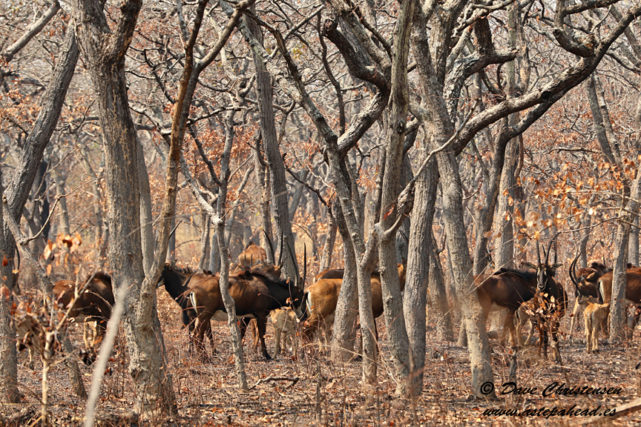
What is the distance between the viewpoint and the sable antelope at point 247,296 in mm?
12656

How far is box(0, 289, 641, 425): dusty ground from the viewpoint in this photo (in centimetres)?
728

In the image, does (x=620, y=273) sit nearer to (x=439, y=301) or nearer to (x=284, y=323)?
(x=439, y=301)

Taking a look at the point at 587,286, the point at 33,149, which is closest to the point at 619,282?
the point at 587,286

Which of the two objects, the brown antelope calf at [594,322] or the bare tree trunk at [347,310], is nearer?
the bare tree trunk at [347,310]

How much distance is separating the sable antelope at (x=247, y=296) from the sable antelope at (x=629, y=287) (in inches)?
228

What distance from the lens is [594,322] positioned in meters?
12.8

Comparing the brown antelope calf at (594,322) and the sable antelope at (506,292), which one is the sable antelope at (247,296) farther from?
the brown antelope calf at (594,322)

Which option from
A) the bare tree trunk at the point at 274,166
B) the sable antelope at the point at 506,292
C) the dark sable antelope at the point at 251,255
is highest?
the bare tree trunk at the point at 274,166

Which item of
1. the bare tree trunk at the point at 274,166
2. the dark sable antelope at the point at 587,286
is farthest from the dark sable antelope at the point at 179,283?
the dark sable antelope at the point at 587,286

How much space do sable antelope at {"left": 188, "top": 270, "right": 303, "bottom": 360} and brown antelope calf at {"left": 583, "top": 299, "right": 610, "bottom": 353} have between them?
4.92 m

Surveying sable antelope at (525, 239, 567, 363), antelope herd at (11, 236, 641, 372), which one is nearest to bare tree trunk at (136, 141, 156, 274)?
antelope herd at (11, 236, 641, 372)

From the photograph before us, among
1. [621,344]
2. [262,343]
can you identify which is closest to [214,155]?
[262,343]

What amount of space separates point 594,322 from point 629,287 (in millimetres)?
1503

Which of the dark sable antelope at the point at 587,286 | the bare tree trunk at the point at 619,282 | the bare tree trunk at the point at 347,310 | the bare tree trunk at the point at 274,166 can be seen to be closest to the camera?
the bare tree trunk at the point at 347,310
